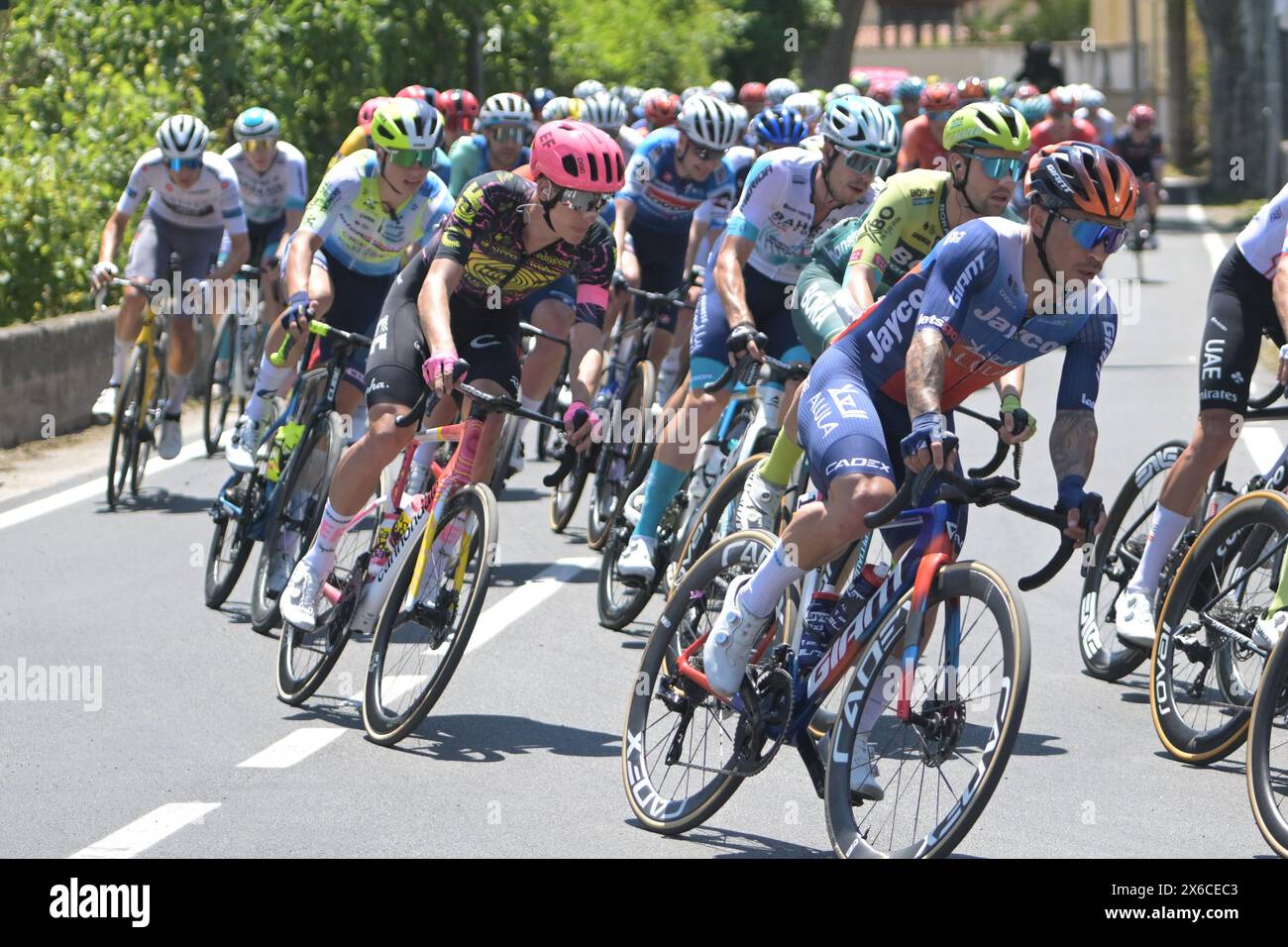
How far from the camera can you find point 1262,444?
13484mm

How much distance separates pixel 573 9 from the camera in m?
35.2

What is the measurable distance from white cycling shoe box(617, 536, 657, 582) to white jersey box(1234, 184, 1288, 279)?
2633 mm

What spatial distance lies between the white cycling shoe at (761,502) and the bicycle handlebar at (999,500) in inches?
80.6

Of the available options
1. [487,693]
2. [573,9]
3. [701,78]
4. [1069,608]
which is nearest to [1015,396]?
[487,693]

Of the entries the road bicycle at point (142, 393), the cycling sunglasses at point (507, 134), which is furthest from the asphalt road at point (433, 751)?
the cycling sunglasses at point (507, 134)

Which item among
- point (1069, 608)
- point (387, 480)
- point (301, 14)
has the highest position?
point (301, 14)

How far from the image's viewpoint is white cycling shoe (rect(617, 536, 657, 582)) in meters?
8.94

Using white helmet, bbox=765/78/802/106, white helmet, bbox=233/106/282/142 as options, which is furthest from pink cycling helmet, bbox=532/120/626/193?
white helmet, bbox=765/78/802/106

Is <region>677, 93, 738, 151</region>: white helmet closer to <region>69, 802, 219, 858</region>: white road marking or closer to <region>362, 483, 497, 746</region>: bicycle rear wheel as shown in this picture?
<region>362, 483, 497, 746</region>: bicycle rear wheel

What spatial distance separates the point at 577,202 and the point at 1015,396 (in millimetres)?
1635

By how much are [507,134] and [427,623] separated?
712cm

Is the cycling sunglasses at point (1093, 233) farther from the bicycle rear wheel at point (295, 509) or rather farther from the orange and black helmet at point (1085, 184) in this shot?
the bicycle rear wheel at point (295, 509)

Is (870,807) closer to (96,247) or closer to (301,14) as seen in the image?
(96,247)

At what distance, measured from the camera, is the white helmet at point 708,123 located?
11141 mm
